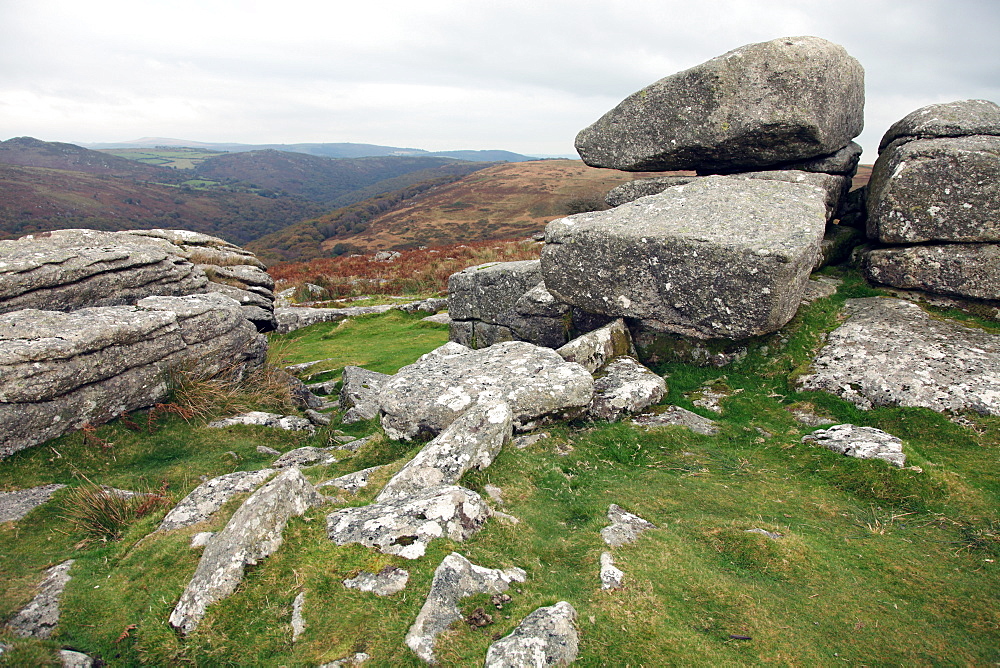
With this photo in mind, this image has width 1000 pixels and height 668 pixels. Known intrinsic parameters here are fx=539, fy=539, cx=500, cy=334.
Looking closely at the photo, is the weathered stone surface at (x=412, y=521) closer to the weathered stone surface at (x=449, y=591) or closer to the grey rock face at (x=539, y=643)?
the weathered stone surface at (x=449, y=591)

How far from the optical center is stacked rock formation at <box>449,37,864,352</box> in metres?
10.5

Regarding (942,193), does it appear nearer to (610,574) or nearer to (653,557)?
(653,557)

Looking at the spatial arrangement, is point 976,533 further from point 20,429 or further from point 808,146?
point 20,429

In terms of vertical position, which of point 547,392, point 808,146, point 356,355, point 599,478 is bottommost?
point 356,355

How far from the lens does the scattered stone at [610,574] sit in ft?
16.9

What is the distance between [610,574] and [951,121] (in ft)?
42.8

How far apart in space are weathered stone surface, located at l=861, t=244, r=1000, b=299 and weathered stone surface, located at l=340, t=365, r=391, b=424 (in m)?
11.7

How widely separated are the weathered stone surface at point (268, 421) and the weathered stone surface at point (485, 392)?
3313 millimetres

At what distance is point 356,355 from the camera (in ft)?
62.8

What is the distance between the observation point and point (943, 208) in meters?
10.9

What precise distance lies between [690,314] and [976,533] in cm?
573

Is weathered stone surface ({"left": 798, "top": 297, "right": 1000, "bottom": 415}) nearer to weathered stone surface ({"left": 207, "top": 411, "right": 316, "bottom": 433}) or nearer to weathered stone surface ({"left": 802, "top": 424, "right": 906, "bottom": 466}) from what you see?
weathered stone surface ({"left": 802, "top": 424, "right": 906, "bottom": 466})

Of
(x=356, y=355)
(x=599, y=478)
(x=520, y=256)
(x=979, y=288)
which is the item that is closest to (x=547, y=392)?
(x=599, y=478)

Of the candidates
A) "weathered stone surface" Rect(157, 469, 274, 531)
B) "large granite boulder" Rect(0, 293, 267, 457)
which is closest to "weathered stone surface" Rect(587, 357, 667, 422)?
"weathered stone surface" Rect(157, 469, 274, 531)
